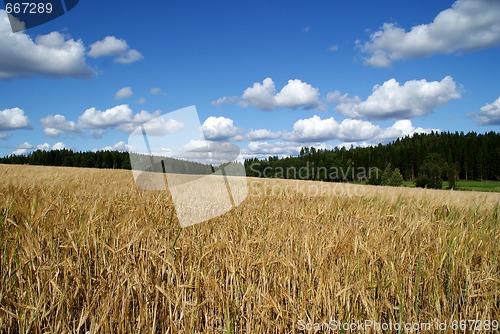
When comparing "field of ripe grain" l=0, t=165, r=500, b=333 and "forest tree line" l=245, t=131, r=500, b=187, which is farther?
"forest tree line" l=245, t=131, r=500, b=187

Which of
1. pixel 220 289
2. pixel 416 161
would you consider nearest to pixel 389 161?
pixel 416 161

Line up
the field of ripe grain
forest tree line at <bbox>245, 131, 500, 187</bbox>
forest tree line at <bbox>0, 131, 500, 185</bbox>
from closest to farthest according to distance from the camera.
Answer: the field of ripe grain, forest tree line at <bbox>0, 131, 500, 185</bbox>, forest tree line at <bbox>245, 131, 500, 187</bbox>

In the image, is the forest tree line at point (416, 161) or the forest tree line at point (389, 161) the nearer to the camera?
the forest tree line at point (389, 161)

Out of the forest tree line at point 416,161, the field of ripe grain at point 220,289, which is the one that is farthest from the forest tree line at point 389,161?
the field of ripe grain at point 220,289

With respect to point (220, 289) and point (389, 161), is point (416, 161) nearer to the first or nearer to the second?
point (389, 161)

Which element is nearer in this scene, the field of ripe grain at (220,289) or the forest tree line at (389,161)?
the field of ripe grain at (220,289)

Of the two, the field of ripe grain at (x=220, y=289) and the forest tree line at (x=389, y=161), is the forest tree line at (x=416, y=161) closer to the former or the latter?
the forest tree line at (x=389, y=161)

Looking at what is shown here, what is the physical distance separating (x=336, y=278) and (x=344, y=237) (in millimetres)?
847

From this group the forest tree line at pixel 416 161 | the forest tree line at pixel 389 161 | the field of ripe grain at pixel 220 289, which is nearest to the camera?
the field of ripe grain at pixel 220 289

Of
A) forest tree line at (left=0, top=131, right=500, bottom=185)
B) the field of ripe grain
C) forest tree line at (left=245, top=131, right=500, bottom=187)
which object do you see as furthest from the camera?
forest tree line at (left=245, top=131, right=500, bottom=187)

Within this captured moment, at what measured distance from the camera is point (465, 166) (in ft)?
312

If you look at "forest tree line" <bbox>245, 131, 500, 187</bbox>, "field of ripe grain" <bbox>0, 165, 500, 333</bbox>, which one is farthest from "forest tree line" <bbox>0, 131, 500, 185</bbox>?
"field of ripe grain" <bbox>0, 165, 500, 333</bbox>

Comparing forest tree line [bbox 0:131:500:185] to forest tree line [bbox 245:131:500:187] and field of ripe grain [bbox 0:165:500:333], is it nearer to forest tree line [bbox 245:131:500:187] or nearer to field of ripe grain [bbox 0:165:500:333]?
forest tree line [bbox 245:131:500:187]

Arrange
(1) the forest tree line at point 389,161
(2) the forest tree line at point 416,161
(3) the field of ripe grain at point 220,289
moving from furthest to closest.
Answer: (2) the forest tree line at point 416,161 → (1) the forest tree line at point 389,161 → (3) the field of ripe grain at point 220,289
